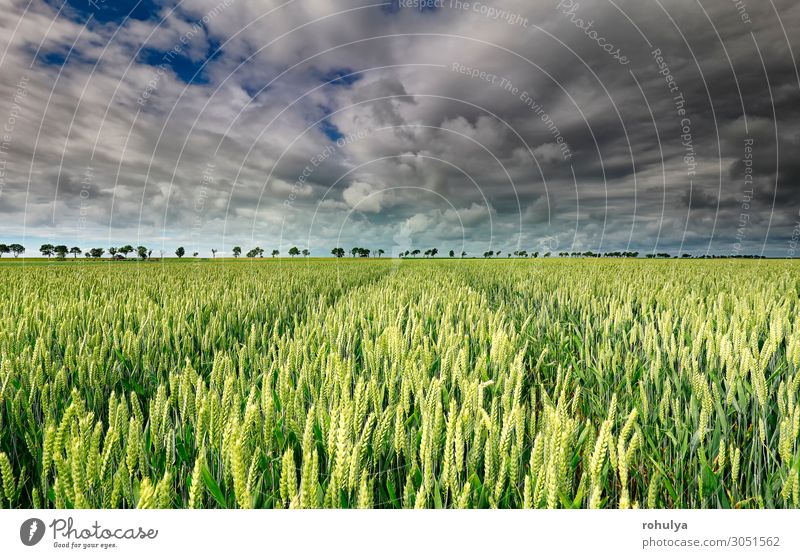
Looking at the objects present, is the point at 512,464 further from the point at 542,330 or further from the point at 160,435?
the point at 542,330

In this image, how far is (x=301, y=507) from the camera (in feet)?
2.72

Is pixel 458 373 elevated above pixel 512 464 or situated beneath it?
elevated above
